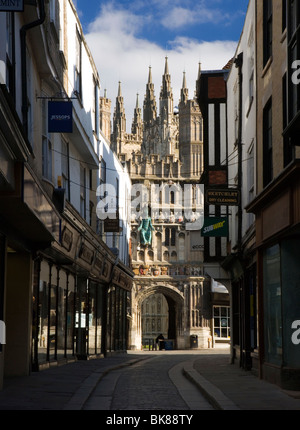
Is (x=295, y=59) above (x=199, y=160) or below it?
below

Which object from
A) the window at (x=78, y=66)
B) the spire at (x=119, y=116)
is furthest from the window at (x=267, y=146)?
the spire at (x=119, y=116)

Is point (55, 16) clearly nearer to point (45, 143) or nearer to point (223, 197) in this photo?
point (45, 143)

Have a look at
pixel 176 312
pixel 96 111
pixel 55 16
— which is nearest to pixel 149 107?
pixel 176 312

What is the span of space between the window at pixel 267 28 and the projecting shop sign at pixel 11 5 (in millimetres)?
7606

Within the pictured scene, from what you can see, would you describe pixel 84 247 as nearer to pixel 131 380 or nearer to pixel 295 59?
pixel 131 380

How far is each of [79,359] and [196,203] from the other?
45.4 m

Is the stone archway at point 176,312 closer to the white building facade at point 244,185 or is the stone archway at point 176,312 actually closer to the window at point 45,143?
the white building facade at point 244,185

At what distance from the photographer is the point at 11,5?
9.42 m

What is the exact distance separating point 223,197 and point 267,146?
4.89 metres

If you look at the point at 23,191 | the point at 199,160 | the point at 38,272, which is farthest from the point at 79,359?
the point at 199,160

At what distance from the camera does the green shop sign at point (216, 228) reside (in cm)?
2353

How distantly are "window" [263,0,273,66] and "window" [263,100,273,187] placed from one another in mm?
1174

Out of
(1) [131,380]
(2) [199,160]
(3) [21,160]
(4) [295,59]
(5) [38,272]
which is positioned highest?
(2) [199,160]

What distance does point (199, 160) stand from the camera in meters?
77.3
